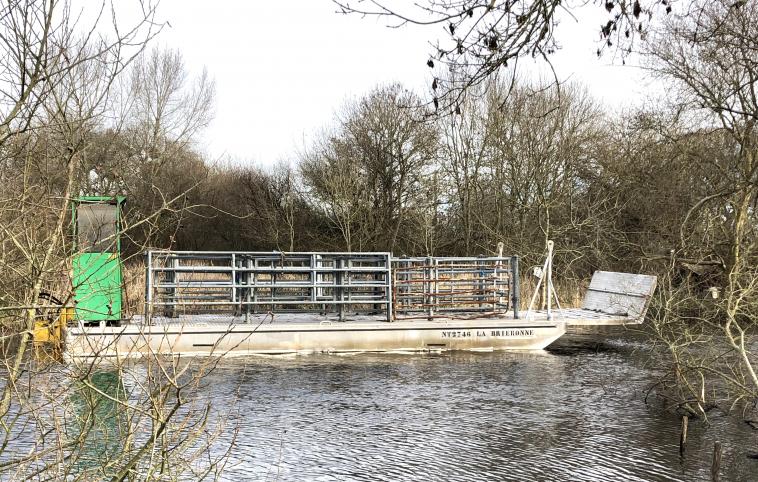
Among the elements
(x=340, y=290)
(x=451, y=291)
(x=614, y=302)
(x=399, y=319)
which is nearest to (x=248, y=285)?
(x=340, y=290)

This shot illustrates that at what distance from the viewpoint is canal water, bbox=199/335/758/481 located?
7.63 m

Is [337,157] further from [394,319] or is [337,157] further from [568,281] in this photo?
[394,319]

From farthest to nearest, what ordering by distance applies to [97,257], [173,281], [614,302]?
[614,302] → [173,281] → [97,257]

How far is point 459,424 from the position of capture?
940 centimetres

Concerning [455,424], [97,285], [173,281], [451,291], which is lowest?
[455,424]

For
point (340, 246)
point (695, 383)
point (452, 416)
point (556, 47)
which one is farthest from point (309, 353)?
point (340, 246)

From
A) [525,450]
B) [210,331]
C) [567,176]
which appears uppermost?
[567,176]

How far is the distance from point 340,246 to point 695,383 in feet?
60.5

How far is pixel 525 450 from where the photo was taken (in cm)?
834

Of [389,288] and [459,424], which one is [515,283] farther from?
[459,424]

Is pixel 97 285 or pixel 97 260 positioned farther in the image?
pixel 97 285

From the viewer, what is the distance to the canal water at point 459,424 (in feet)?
25.0

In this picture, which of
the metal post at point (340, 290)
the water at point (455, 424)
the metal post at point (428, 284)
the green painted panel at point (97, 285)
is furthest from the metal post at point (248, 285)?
the metal post at point (428, 284)

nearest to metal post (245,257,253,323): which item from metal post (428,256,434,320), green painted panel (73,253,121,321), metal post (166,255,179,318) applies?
metal post (166,255,179,318)
